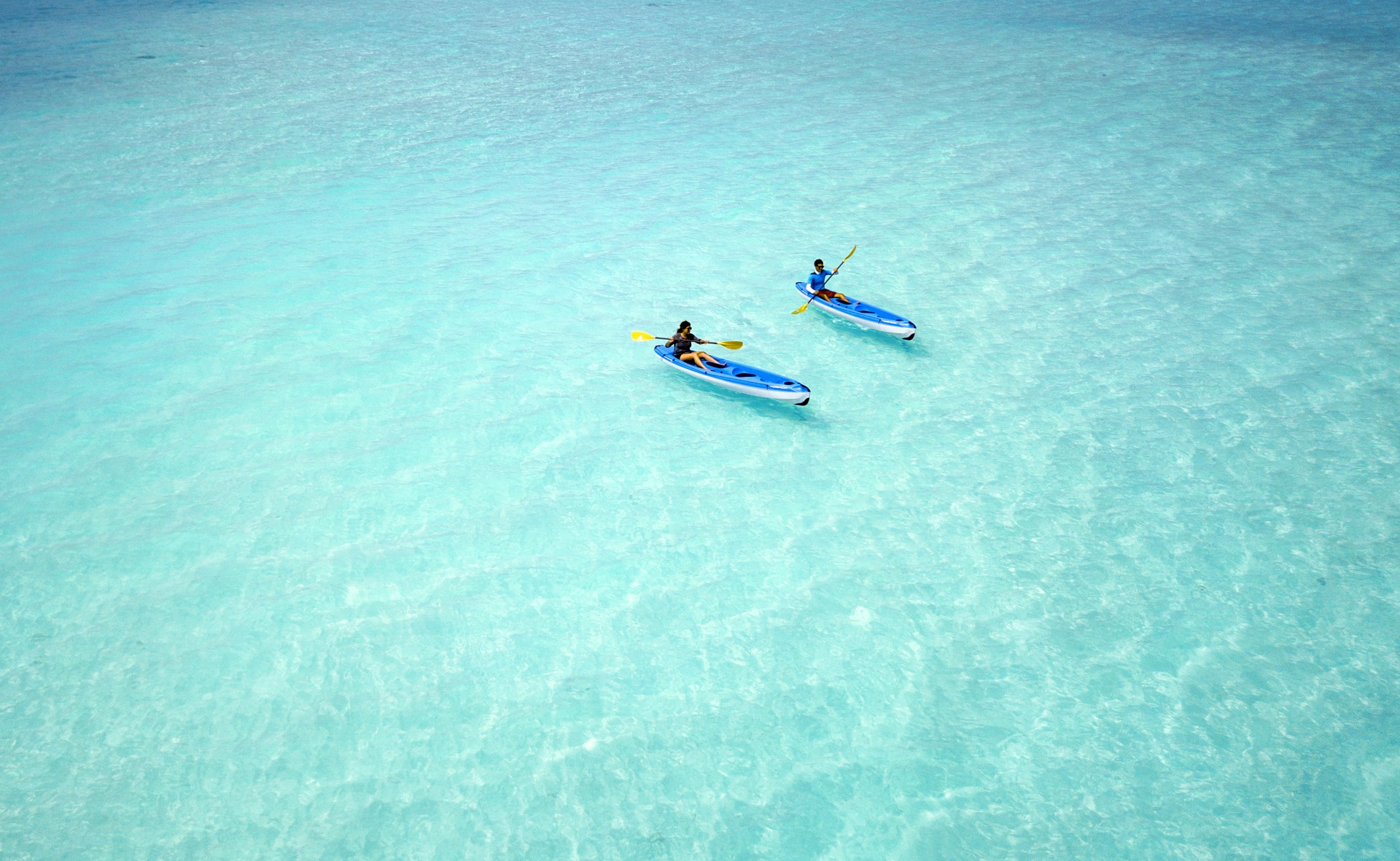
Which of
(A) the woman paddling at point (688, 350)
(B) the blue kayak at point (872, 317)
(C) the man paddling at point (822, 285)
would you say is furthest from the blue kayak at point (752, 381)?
(C) the man paddling at point (822, 285)

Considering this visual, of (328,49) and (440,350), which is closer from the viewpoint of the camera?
(440,350)

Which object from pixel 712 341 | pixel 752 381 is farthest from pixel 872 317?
pixel 752 381

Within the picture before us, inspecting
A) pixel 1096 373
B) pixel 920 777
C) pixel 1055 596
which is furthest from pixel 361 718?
pixel 1096 373

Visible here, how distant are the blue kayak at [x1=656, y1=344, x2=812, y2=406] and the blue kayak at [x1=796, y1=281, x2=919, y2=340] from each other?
2123 millimetres

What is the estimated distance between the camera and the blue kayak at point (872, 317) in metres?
14.9

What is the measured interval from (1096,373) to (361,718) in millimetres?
12442

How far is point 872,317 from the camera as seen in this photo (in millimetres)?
15172

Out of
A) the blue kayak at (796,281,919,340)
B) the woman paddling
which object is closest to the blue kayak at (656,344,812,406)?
the woman paddling

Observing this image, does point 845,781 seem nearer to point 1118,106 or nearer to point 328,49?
point 1118,106

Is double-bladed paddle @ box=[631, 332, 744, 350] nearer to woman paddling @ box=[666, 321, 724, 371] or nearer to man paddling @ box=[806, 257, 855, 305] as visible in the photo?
woman paddling @ box=[666, 321, 724, 371]

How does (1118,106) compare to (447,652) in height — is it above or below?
above

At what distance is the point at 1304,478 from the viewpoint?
12.0 metres

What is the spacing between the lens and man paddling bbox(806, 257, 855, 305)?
15672 mm

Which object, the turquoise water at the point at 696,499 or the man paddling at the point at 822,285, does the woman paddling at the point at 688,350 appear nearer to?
the turquoise water at the point at 696,499
